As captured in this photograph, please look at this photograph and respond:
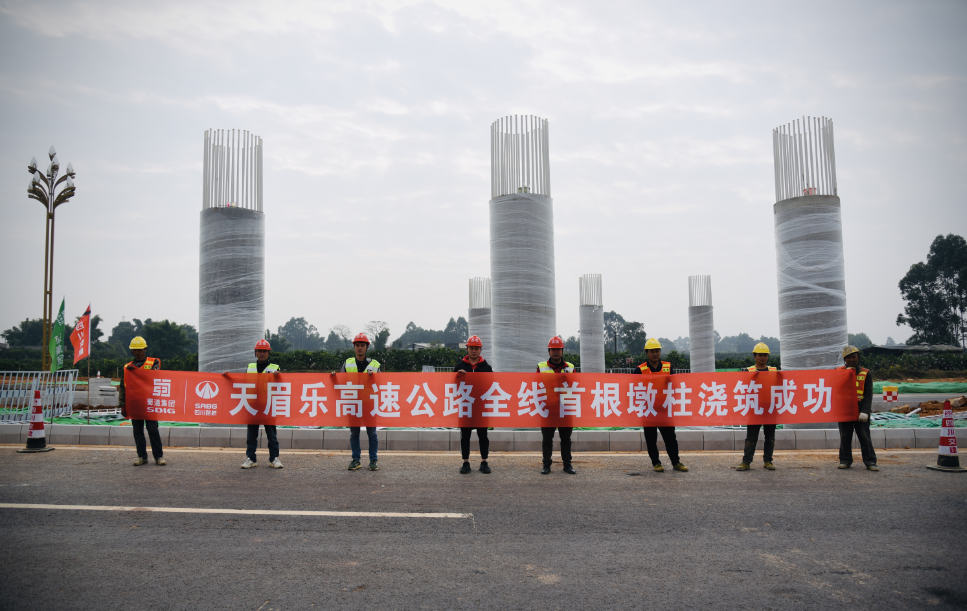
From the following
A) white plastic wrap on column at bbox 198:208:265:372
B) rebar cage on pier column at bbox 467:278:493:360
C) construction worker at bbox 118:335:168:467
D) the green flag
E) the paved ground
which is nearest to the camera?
the paved ground

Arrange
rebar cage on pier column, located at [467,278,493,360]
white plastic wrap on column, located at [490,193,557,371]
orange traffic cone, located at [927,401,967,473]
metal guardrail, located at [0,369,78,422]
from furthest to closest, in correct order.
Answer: rebar cage on pier column, located at [467,278,493,360] < metal guardrail, located at [0,369,78,422] < white plastic wrap on column, located at [490,193,557,371] < orange traffic cone, located at [927,401,967,473]

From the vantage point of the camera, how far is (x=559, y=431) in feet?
27.4

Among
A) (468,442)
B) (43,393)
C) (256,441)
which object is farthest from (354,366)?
(43,393)

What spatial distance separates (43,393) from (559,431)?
1158 centimetres

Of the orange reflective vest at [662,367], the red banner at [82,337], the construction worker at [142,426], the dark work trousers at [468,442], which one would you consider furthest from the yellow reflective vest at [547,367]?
the red banner at [82,337]

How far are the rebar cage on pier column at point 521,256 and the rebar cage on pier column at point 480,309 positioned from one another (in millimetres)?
16697

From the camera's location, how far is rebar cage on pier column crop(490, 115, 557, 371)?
11633mm

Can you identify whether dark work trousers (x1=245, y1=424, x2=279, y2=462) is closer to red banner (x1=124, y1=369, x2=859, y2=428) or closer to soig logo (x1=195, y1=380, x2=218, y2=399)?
red banner (x1=124, y1=369, x2=859, y2=428)

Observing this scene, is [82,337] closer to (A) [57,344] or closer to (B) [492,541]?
(A) [57,344]

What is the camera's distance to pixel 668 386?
29.0ft

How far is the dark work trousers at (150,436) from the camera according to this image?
27.3ft

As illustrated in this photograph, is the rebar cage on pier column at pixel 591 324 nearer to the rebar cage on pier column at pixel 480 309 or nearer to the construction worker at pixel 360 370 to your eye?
the rebar cage on pier column at pixel 480 309

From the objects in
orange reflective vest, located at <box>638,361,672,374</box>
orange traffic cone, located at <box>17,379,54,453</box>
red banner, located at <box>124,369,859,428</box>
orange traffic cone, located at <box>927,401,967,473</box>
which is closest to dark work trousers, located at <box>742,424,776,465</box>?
red banner, located at <box>124,369,859,428</box>

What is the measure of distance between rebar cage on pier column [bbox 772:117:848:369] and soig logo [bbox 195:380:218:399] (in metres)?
11.0
